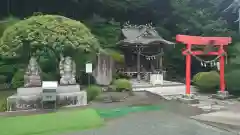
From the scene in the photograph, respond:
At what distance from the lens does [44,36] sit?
34.7ft

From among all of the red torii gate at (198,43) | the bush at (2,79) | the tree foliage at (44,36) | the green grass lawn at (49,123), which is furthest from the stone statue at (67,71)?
the bush at (2,79)

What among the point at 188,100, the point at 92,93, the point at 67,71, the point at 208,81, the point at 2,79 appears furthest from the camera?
the point at 2,79

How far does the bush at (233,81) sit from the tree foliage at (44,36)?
331 inches

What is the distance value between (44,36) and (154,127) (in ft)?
19.6

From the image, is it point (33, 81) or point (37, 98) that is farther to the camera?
point (33, 81)

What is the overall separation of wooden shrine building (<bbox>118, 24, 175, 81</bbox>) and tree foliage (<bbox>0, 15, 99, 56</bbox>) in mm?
9419

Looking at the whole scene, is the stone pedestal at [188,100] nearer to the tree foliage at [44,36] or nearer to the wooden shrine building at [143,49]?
the tree foliage at [44,36]

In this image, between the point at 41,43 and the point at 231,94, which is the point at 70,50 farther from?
the point at 231,94

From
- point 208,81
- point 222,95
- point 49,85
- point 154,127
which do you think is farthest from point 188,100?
point 49,85

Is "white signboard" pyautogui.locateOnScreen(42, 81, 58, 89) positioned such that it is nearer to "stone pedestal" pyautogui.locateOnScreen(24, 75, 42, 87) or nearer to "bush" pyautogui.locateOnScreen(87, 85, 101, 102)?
"stone pedestal" pyautogui.locateOnScreen(24, 75, 42, 87)

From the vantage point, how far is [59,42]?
10.7 metres

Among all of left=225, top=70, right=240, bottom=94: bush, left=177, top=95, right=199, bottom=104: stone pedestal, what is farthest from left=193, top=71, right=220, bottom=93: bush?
left=177, top=95, right=199, bottom=104: stone pedestal

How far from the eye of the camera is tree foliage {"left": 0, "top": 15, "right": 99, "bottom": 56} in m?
10.6

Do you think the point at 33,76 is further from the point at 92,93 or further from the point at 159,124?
the point at 159,124
